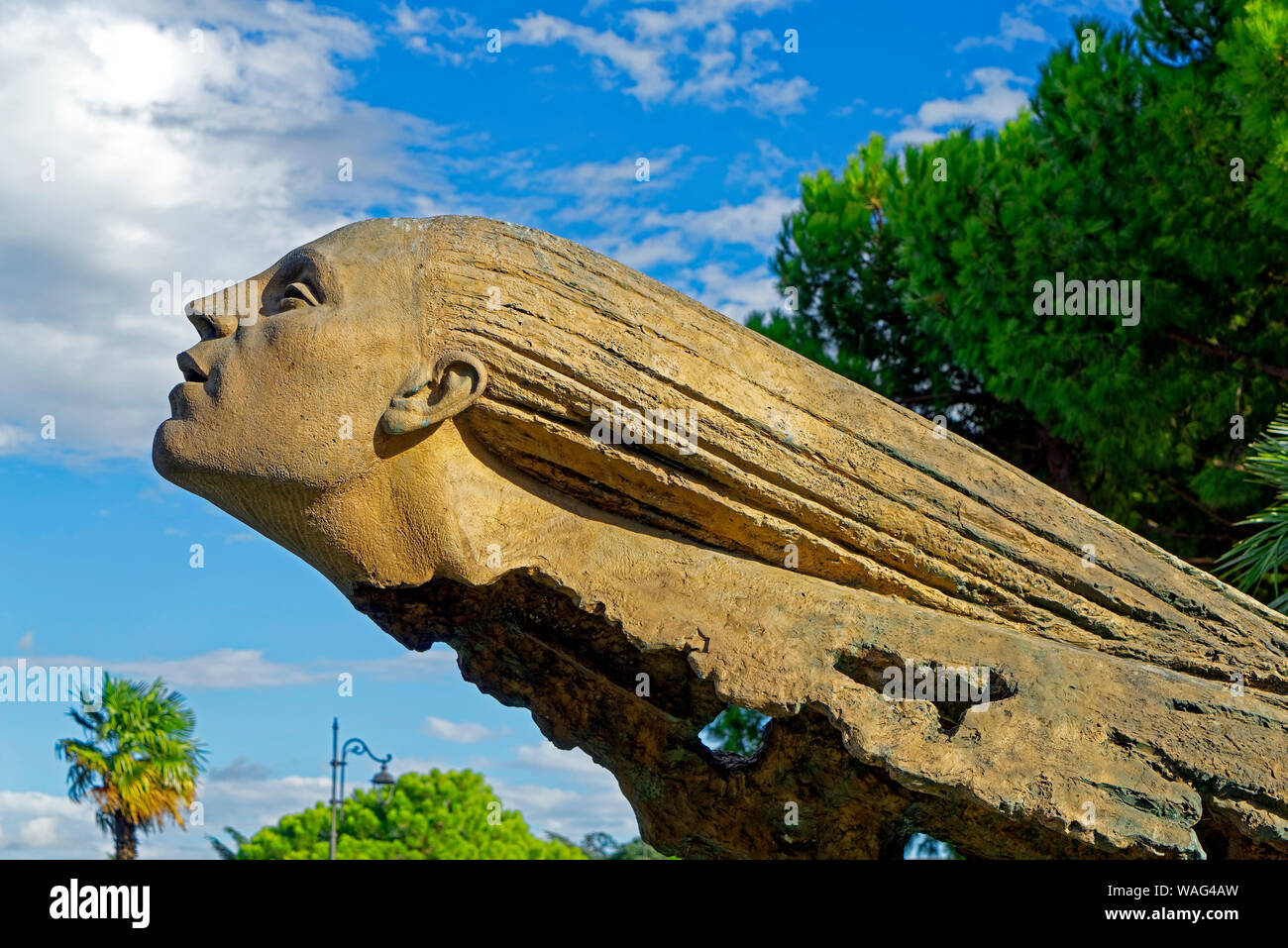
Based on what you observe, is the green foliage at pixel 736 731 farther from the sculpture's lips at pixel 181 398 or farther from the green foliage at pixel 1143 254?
the sculpture's lips at pixel 181 398

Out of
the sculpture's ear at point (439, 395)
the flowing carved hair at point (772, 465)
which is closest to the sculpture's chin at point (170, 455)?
the sculpture's ear at point (439, 395)

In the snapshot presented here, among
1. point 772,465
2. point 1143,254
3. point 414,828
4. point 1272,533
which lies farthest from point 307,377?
point 414,828

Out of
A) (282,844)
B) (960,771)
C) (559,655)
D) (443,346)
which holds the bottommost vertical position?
(282,844)

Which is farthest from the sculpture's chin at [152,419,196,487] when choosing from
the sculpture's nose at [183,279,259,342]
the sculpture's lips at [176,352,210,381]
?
the sculpture's nose at [183,279,259,342]

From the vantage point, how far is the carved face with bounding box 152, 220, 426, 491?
3.50 metres

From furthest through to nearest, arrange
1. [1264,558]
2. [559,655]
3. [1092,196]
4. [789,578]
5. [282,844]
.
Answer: [282,844] → [1092,196] → [1264,558] → [559,655] → [789,578]

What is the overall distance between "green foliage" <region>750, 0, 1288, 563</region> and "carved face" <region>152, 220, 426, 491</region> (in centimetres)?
476

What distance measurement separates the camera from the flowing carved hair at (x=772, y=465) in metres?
3.62

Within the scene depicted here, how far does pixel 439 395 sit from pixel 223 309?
800mm

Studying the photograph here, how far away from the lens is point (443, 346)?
11.8ft
